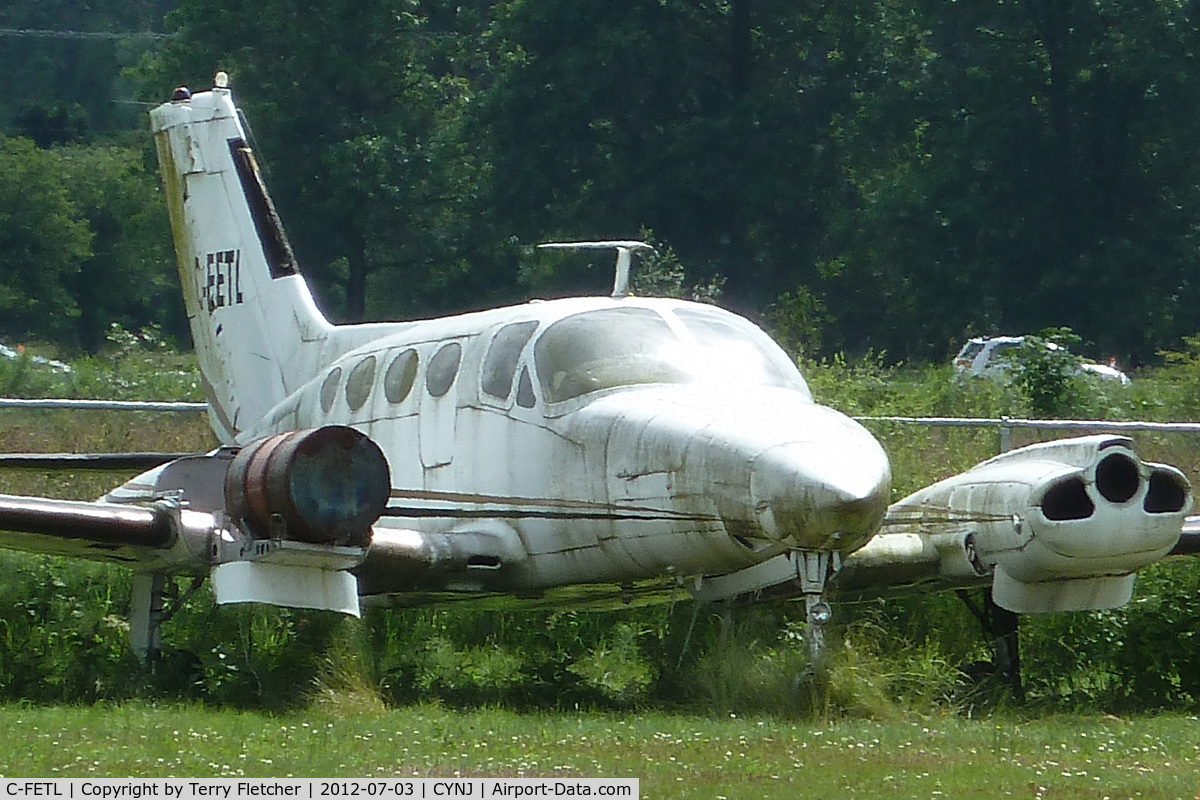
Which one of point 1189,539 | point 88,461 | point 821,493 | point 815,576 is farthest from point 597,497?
point 88,461

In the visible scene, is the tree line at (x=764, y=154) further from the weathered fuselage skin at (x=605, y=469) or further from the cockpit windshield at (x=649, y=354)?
the cockpit windshield at (x=649, y=354)

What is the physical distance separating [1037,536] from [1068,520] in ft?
0.66

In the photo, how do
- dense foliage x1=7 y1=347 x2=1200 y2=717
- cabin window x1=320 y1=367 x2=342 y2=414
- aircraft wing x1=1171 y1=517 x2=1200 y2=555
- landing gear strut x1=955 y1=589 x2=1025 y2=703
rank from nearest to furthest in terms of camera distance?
dense foliage x1=7 y1=347 x2=1200 y2=717 → aircraft wing x1=1171 y1=517 x2=1200 y2=555 → landing gear strut x1=955 y1=589 x2=1025 y2=703 → cabin window x1=320 y1=367 x2=342 y2=414

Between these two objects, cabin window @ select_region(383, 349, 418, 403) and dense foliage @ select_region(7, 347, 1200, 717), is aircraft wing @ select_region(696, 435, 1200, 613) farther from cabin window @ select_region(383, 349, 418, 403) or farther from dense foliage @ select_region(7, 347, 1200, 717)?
cabin window @ select_region(383, 349, 418, 403)

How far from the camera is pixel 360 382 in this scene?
45.1ft

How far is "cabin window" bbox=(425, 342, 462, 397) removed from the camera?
41.8 feet

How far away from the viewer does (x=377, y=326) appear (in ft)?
48.1

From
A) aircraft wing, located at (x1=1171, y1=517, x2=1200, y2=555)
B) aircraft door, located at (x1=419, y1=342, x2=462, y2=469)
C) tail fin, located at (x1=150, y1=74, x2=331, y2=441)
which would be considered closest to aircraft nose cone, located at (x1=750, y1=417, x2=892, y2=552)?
aircraft door, located at (x1=419, y1=342, x2=462, y2=469)

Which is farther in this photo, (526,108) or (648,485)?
(526,108)

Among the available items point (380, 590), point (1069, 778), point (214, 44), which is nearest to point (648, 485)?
point (380, 590)

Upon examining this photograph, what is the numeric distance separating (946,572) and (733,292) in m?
40.3

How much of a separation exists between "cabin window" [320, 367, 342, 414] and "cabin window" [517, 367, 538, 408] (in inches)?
92.1

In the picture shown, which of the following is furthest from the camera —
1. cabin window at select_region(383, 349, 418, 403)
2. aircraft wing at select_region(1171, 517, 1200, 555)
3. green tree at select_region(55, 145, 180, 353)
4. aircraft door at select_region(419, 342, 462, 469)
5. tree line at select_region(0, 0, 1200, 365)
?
green tree at select_region(55, 145, 180, 353)

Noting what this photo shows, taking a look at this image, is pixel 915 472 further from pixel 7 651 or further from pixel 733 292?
pixel 733 292
